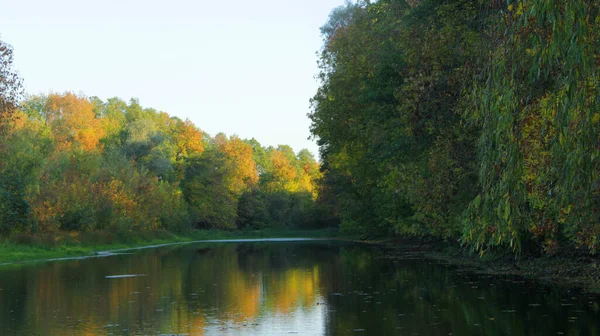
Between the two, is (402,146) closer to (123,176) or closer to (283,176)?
(123,176)

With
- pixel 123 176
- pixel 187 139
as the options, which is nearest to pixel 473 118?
pixel 123 176

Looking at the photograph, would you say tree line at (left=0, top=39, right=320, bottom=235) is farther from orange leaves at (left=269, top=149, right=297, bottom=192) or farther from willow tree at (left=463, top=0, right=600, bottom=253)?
willow tree at (left=463, top=0, right=600, bottom=253)

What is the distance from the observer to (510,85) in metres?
12.5

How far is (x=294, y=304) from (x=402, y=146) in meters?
14.6

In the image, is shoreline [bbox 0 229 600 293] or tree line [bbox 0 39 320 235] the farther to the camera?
tree line [bbox 0 39 320 235]

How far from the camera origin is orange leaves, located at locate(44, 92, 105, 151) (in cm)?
10075

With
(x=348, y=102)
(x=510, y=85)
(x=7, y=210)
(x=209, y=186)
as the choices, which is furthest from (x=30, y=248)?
(x=209, y=186)

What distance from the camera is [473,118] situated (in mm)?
17188

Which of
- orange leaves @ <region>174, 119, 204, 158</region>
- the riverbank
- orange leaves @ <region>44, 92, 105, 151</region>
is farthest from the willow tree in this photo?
orange leaves @ <region>174, 119, 204, 158</region>

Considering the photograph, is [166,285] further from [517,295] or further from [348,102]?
[348,102]

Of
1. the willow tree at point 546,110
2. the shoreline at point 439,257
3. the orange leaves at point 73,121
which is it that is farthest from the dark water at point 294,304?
the orange leaves at point 73,121

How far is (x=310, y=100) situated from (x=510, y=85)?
5060 cm

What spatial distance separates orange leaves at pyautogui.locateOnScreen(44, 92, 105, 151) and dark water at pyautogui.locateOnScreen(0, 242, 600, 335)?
66.1 m

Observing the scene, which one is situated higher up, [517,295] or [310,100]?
[310,100]
